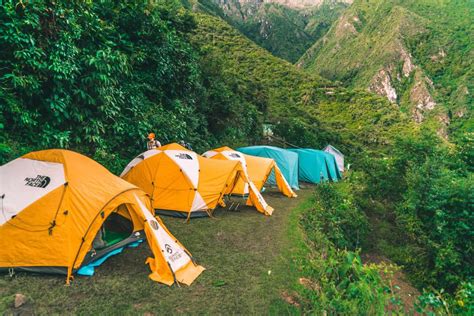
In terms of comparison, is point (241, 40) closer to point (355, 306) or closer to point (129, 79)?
point (129, 79)

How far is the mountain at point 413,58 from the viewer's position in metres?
98.8

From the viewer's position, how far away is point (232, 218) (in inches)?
349

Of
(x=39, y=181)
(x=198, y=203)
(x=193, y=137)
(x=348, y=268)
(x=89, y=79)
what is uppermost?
(x=348, y=268)

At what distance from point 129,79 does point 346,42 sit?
150471mm

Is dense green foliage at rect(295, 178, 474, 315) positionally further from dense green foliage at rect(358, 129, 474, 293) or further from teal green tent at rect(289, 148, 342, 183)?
teal green tent at rect(289, 148, 342, 183)

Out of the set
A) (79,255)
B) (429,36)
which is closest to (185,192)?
(79,255)

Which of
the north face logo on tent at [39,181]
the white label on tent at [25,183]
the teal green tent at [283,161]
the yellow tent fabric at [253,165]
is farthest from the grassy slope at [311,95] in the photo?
the north face logo on tent at [39,181]

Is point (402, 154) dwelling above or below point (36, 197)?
above

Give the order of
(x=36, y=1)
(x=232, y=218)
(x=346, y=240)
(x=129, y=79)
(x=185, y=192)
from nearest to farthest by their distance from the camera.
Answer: (x=36, y=1), (x=185, y=192), (x=232, y=218), (x=346, y=240), (x=129, y=79)

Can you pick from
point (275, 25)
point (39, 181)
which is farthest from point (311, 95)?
point (275, 25)

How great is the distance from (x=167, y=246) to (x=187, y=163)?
3756mm

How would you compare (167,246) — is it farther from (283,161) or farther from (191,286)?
(283,161)

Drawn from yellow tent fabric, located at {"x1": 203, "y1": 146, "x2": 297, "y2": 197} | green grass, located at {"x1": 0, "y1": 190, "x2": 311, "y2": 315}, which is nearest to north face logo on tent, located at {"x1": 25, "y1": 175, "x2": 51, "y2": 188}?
green grass, located at {"x1": 0, "y1": 190, "x2": 311, "y2": 315}

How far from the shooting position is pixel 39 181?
4965mm
